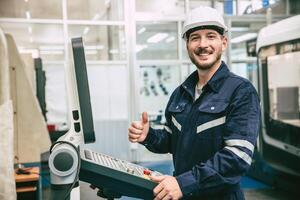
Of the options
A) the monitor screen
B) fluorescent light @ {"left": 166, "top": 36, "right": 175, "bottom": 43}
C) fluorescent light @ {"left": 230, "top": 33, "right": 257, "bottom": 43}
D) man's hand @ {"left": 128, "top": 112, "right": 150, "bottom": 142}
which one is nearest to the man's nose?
man's hand @ {"left": 128, "top": 112, "right": 150, "bottom": 142}

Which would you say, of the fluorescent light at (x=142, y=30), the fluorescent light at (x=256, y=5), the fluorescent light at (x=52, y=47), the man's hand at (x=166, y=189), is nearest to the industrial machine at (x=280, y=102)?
the fluorescent light at (x=256, y=5)

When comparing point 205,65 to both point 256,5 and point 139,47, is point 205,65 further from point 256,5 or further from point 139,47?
point 256,5

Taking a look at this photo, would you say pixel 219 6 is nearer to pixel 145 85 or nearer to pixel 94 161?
pixel 145 85

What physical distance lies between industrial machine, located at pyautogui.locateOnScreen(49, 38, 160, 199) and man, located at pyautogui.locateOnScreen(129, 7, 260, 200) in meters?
0.09

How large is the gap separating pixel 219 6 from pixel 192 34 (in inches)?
288

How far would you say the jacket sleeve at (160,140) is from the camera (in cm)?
168

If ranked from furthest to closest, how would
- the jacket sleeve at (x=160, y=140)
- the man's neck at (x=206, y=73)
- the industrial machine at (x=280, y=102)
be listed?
the industrial machine at (x=280, y=102) < the jacket sleeve at (x=160, y=140) < the man's neck at (x=206, y=73)

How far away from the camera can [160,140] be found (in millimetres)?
1703

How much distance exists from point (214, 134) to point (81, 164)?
Answer: 52 centimetres

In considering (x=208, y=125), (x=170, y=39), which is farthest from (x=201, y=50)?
(x=170, y=39)

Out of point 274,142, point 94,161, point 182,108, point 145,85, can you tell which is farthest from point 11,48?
point 145,85

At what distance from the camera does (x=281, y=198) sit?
5098 millimetres

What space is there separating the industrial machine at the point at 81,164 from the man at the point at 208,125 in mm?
90

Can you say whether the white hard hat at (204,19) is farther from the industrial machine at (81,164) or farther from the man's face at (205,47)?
the industrial machine at (81,164)
